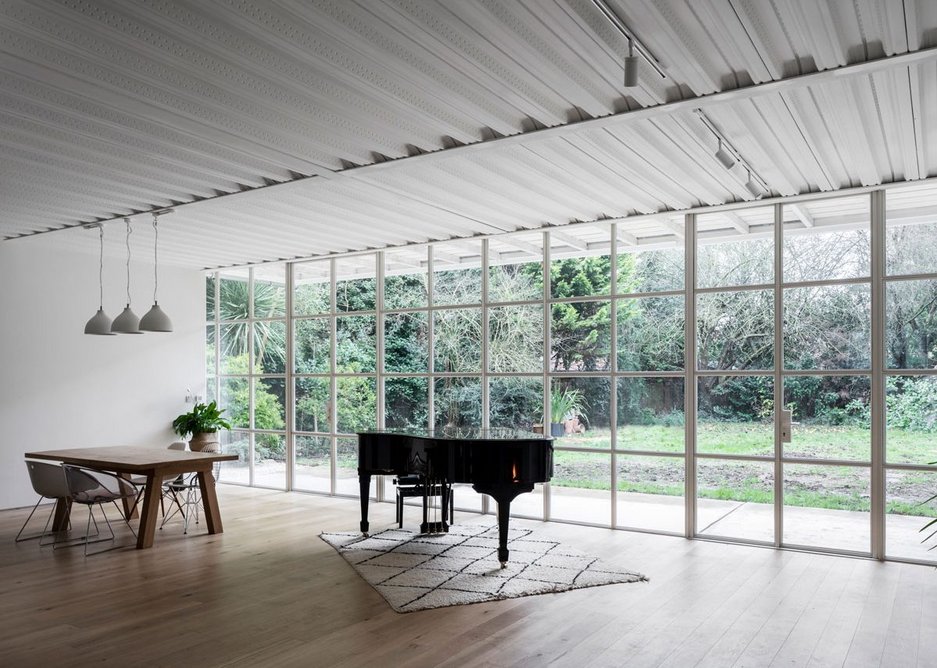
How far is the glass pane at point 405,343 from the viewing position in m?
10.1

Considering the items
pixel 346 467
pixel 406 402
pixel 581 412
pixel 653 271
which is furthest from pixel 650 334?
pixel 346 467

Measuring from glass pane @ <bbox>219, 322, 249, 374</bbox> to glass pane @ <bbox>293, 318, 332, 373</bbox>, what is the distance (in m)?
1.11

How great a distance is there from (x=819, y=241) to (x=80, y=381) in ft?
28.4

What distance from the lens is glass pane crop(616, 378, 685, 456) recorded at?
7.41 m

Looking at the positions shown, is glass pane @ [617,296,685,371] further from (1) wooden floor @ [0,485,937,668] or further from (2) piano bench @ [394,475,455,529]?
(2) piano bench @ [394,475,455,529]

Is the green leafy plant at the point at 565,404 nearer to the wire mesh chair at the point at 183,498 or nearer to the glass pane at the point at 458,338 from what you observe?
the glass pane at the point at 458,338

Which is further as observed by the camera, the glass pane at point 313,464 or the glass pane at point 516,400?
the glass pane at point 313,464

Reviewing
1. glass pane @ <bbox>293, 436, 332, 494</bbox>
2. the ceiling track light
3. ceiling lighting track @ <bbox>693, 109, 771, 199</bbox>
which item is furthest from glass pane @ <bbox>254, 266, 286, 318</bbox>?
the ceiling track light

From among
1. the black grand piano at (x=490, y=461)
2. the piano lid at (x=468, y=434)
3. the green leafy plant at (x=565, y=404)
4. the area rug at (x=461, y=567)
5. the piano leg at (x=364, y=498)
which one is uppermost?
the green leafy plant at (x=565, y=404)

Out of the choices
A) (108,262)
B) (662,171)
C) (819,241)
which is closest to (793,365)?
(819,241)

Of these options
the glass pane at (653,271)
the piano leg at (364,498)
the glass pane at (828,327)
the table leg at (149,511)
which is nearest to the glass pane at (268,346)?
→ the piano leg at (364,498)

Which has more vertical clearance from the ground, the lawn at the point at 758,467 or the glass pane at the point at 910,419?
the glass pane at the point at 910,419

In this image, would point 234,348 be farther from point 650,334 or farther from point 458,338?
point 650,334

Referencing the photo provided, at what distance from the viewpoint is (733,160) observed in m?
5.01
